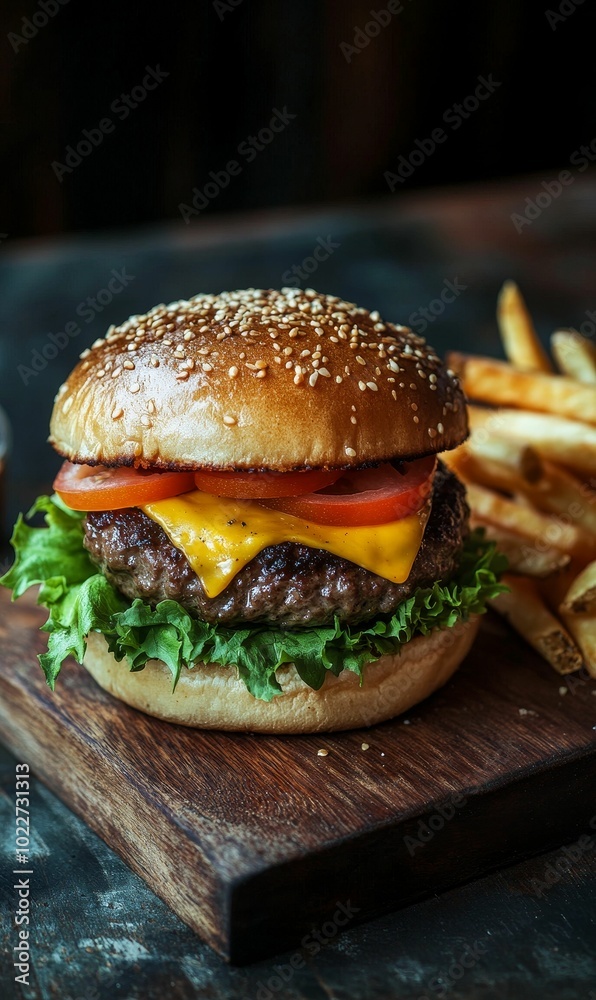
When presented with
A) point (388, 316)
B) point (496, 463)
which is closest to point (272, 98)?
point (388, 316)

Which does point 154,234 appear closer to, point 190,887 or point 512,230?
point 512,230

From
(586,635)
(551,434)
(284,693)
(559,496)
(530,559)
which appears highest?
(551,434)

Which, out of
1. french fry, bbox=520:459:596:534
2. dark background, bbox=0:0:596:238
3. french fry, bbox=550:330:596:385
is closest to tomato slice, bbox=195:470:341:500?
french fry, bbox=520:459:596:534

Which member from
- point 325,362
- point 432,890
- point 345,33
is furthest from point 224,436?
point 345,33

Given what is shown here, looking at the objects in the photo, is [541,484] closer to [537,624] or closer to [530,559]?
[530,559]

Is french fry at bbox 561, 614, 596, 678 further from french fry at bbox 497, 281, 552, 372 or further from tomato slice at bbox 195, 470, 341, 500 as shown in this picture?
french fry at bbox 497, 281, 552, 372
